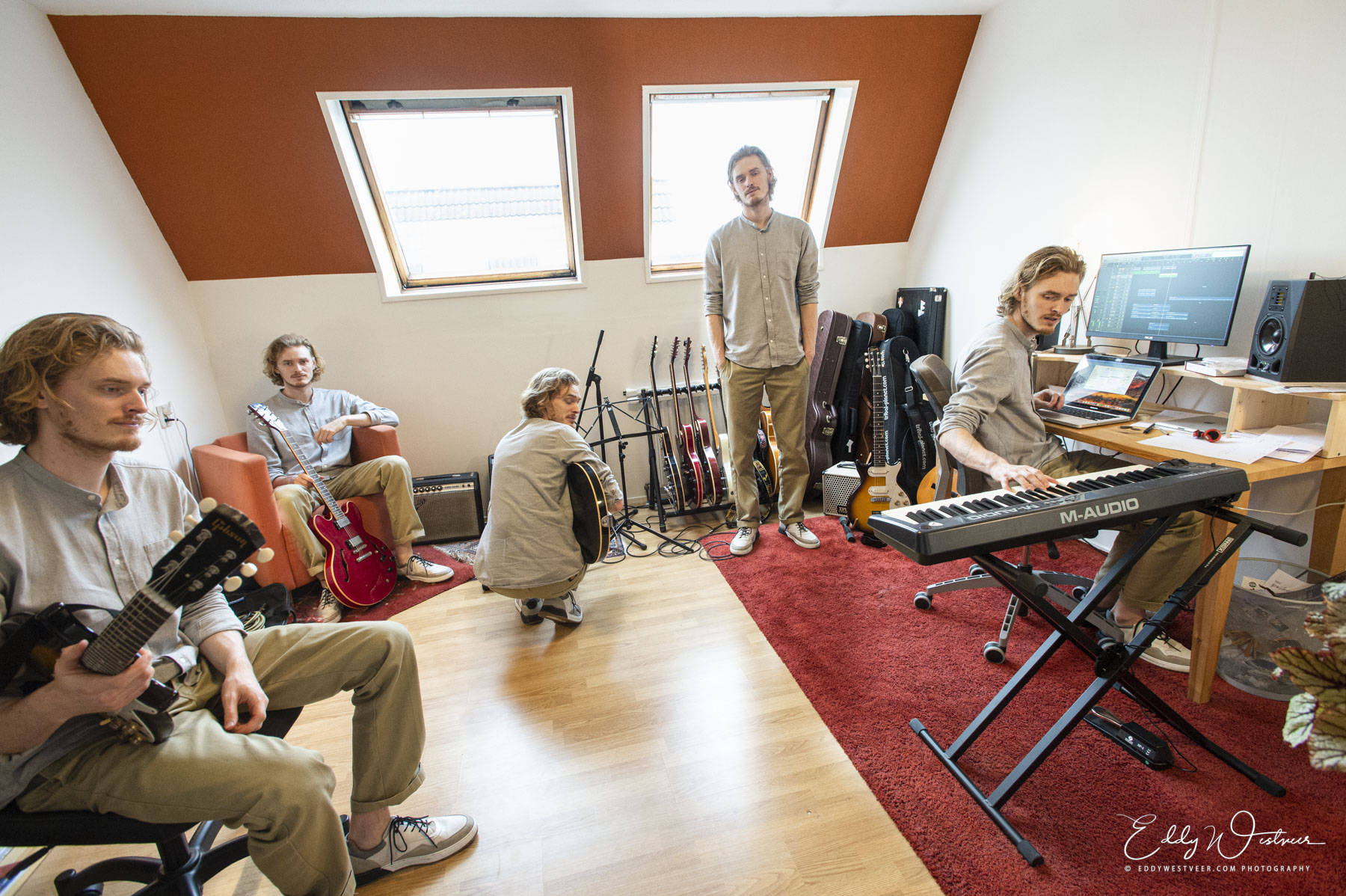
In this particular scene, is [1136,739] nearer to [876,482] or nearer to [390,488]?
[876,482]

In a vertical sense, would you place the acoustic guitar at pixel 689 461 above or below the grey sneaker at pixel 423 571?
above

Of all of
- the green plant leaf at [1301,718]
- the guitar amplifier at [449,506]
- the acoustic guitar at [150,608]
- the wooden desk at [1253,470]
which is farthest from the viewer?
the guitar amplifier at [449,506]

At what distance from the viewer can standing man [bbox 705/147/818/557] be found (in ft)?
9.32

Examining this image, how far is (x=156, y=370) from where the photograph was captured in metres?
2.87

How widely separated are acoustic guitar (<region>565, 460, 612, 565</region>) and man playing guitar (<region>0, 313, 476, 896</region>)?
1171 mm

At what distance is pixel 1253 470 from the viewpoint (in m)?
1.67

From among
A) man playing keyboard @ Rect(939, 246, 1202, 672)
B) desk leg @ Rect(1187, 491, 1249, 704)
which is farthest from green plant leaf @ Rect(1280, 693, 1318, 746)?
desk leg @ Rect(1187, 491, 1249, 704)

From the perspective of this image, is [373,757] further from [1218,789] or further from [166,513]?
[1218,789]

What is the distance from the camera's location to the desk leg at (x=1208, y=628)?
5.71 ft

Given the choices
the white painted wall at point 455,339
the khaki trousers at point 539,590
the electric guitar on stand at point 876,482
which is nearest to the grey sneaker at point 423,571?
the khaki trousers at point 539,590

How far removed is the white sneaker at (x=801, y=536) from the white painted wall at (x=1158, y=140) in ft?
5.29

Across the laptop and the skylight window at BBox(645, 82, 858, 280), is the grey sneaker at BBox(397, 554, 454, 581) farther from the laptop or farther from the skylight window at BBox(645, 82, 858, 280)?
the laptop

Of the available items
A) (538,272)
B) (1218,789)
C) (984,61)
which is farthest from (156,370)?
(984,61)

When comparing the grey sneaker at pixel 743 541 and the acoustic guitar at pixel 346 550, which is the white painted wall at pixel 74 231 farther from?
the grey sneaker at pixel 743 541
